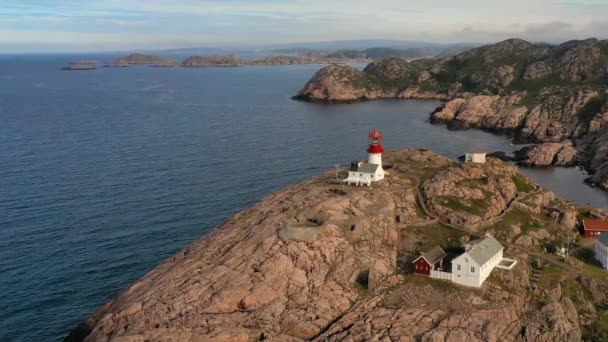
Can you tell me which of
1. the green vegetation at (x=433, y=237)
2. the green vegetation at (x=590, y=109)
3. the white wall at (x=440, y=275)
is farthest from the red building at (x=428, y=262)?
the green vegetation at (x=590, y=109)

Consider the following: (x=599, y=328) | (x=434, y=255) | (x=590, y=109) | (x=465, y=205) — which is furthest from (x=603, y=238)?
(x=590, y=109)

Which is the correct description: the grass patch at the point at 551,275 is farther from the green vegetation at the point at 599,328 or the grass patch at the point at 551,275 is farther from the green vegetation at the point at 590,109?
the green vegetation at the point at 590,109

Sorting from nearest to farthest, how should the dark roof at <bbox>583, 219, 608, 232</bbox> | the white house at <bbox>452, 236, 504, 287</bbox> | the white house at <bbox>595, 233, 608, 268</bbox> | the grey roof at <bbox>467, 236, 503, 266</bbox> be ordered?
the white house at <bbox>452, 236, 504, 287</bbox>
the grey roof at <bbox>467, 236, 503, 266</bbox>
the white house at <bbox>595, 233, 608, 268</bbox>
the dark roof at <bbox>583, 219, 608, 232</bbox>

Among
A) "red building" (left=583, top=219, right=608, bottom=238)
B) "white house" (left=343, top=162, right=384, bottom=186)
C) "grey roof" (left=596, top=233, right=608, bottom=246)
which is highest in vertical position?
"white house" (left=343, top=162, right=384, bottom=186)

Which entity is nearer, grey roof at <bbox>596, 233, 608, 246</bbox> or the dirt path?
the dirt path

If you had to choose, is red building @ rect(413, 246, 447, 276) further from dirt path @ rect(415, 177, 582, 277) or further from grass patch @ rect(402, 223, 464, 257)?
dirt path @ rect(415, 177, 582, 277)

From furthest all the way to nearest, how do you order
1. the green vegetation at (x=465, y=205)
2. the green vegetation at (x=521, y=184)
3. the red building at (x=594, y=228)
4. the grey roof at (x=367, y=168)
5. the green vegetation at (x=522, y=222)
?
the green vegetation at (x=521, y=184)
the grey roof at (x=367, y=168)
the red building at (x=594, y=228)
the green vegetation at (x=465, y=205)
the green vegetation at (x=522, y=222)

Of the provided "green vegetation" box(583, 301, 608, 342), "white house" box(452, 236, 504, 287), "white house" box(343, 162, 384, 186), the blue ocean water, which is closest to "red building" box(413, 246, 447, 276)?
"white house" box(452, 236, 504, 287)

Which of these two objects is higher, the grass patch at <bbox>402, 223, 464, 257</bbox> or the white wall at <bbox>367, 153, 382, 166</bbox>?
the white wall at <bbox>367, 153, 382, 166</bbox>

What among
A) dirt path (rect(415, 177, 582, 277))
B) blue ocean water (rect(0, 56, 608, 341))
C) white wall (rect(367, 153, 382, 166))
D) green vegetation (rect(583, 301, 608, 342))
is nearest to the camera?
Result: green vegetation (rect(583, 301, 608, 342))
